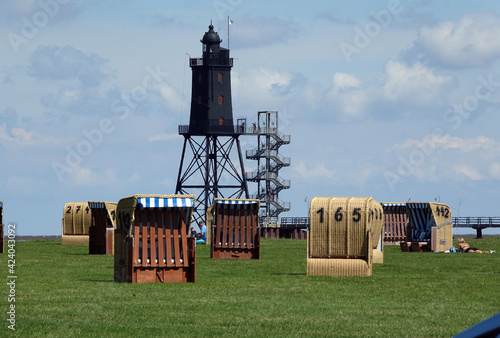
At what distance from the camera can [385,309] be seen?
617 inches

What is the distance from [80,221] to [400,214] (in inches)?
791

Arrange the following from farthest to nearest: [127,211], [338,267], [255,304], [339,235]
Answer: [339,235] → [338,267] → [127,211] → [255,304]

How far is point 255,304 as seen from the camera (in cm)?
1634

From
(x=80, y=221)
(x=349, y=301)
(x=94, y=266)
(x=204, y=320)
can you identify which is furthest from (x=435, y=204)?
(x=204, y=320)

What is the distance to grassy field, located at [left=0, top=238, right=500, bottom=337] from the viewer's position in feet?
42.7

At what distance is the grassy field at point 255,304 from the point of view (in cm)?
1301

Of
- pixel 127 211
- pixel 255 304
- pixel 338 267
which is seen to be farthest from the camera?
pixel 338 267

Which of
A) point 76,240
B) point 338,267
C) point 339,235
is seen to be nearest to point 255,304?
point 338,267

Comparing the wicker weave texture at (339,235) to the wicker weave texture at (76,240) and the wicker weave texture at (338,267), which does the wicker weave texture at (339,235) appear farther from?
the wicker weave texture at (76,240)

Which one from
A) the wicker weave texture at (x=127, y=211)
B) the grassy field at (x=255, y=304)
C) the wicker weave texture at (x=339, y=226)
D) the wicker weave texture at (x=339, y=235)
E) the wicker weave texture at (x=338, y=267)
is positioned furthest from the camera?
the wicker weave texture at (x=339, y=226)

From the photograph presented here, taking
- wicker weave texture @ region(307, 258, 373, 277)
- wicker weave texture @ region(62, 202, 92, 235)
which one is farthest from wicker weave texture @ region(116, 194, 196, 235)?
wicker weave texture @ region(62, 202, 92, 235)

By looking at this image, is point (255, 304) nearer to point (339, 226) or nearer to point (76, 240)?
point (339, 226)

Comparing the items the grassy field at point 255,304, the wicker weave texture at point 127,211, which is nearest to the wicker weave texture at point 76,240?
the grassy field at point 255,304

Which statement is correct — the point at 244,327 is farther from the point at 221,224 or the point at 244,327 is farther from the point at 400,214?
the point at 400,214
